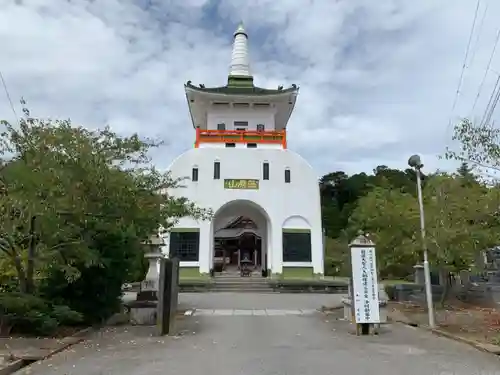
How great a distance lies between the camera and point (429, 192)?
16094 millimetres

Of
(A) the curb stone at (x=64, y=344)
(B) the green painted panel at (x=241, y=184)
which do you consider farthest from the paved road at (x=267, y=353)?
(B) the green painted panel at (x=241, y=184)

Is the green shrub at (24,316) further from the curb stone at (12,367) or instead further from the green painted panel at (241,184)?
the green painted panel at (241,184)

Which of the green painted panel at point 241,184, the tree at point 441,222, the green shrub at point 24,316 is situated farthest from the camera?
the green painted panel at point 241,184

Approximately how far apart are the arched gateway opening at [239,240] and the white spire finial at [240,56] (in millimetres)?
9434

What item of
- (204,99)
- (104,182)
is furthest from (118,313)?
Result: (204,99)

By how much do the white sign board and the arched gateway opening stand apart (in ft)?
61.5

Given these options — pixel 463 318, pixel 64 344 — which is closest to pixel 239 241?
pixel 463 318

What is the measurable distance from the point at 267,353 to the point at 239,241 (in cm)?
2724

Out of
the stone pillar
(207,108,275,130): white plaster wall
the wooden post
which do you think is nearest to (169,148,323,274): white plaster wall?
(207,108,275,130): white plaster wall

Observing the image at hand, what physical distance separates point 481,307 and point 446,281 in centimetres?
186

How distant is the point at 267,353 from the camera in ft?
26.6

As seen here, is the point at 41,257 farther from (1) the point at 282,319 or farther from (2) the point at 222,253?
(2) the point at 222,253

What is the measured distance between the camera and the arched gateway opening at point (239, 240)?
3059 centimetres

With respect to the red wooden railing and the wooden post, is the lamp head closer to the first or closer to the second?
the wooden post
